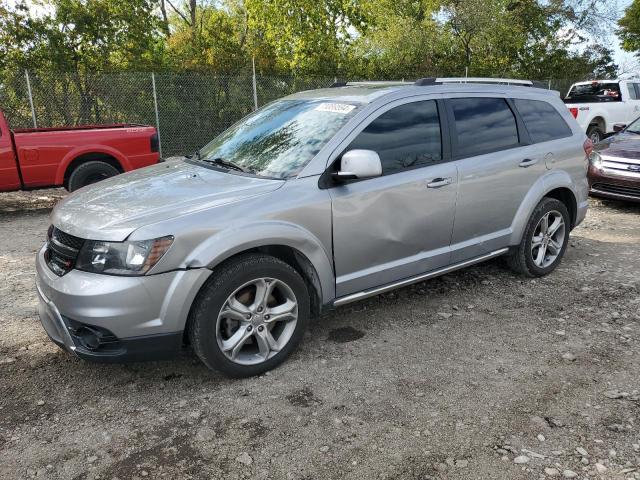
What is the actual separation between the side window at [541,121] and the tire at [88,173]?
610cm

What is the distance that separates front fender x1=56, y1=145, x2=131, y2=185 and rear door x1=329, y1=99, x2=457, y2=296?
576 cm

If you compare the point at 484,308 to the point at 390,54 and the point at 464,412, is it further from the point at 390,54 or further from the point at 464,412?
the point at 390,54

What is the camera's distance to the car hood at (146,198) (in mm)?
2967

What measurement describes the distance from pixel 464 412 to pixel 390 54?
1773 cm

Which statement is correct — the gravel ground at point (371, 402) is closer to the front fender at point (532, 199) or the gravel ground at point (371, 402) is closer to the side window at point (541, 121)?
the front fender at point (532, 199)

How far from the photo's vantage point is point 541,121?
193 inches

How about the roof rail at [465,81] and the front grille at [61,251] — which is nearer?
the front grille at [61,251]

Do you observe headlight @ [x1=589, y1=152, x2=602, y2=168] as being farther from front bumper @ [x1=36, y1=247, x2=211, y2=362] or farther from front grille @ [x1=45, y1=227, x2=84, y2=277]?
front grille @ [x1=45, y1=227, x2=84, y2=277]

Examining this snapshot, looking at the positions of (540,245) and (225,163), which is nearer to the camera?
(225,163)

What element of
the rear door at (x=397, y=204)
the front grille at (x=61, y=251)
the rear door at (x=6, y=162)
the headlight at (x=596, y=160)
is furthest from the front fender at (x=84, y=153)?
the headlight at (x=596, y=160)

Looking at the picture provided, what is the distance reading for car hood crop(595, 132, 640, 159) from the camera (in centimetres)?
773

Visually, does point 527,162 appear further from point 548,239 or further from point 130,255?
point 130,255

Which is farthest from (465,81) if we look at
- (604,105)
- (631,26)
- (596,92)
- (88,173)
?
(631,26)

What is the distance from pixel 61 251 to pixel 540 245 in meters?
4.06
